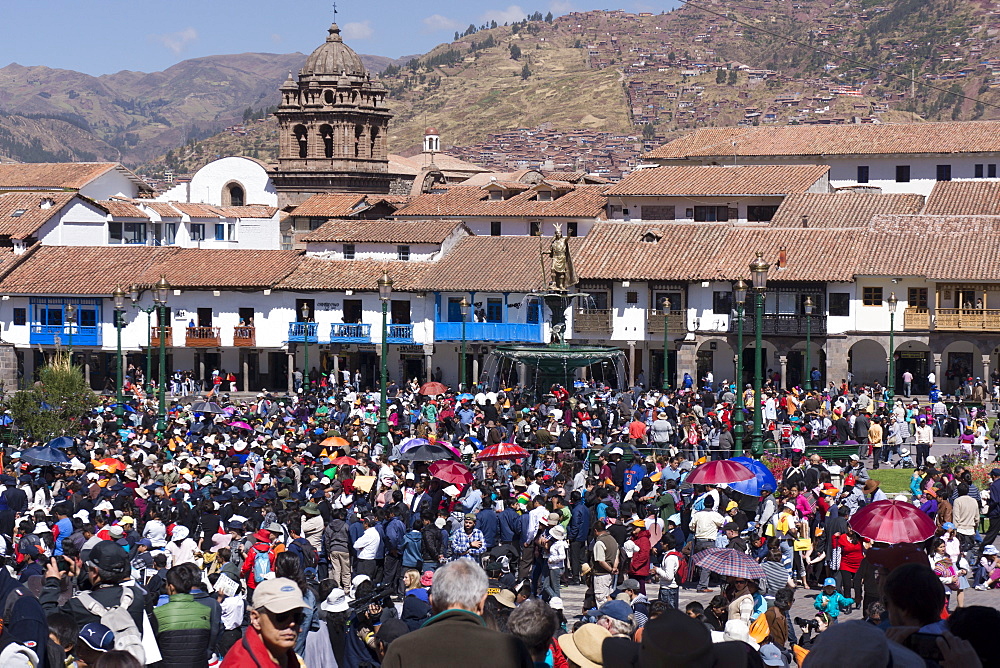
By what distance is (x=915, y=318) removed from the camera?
165 feet

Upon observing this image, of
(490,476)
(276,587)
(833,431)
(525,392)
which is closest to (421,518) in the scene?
(490,476)

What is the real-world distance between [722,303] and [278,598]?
146ft

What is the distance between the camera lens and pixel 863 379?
5209cm

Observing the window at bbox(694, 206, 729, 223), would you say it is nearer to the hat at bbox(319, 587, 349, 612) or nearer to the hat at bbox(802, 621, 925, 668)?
the hat at bbox(319, 587, 349, 612)

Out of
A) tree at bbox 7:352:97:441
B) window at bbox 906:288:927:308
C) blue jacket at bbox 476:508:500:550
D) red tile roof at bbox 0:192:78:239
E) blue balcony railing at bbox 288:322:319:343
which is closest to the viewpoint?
blue jacket at bbox 476:508:500:550

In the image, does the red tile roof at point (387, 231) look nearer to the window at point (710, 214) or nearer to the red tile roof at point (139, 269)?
the red tile roof at point (139, 269)

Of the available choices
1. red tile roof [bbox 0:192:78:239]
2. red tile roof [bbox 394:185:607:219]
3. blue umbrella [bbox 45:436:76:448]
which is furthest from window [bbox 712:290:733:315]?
blue umbrella [bbox 45:436:76:448]

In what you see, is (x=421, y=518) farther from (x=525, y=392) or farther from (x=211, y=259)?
(x=211, y=259)

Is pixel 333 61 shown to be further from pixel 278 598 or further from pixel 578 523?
pixel 278 598

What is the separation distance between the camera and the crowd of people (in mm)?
8148

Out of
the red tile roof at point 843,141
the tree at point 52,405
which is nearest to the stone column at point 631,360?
the red tile roof at point 843,141

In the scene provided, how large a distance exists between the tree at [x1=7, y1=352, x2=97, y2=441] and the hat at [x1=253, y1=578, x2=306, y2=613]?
2381 cm

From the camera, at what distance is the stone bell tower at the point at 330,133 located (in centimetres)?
8344

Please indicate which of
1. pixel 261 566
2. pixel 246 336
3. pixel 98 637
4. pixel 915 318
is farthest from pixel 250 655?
pixel 246 336
